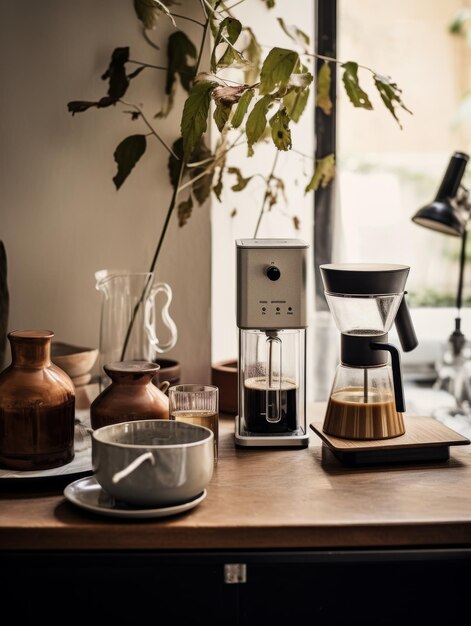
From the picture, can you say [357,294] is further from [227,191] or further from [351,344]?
[227,191]

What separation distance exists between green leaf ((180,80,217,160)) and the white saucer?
59 centimetres

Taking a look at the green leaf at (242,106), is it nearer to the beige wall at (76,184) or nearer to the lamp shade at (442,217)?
the beige wall at (76,184)

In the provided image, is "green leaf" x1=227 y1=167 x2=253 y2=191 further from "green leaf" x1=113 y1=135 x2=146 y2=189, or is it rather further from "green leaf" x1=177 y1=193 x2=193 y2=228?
"green leaf" x1=113 y1=135 x2=146 y2=189

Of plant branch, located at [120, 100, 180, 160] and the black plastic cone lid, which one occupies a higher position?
plant branch, located at [120, 100, 180, 160]

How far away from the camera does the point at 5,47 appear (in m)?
1.81

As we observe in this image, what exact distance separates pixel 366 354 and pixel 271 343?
18 centimetres

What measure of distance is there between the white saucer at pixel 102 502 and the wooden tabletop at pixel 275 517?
0.02 meters

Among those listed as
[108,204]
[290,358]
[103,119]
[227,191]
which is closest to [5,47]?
[103,119]

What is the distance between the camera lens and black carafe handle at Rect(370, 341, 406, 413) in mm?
1440

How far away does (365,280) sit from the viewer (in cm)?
143

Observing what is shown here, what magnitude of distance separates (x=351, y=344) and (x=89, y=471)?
51 cm

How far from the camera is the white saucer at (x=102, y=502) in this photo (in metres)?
1.18

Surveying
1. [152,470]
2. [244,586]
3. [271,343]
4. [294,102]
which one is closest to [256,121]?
[294,102]

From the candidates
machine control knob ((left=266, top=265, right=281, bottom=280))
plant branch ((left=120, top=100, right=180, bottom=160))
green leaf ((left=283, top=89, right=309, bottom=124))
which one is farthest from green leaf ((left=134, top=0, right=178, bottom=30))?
machine control knob ((left=266, top=265, right=281, bottom=280))
